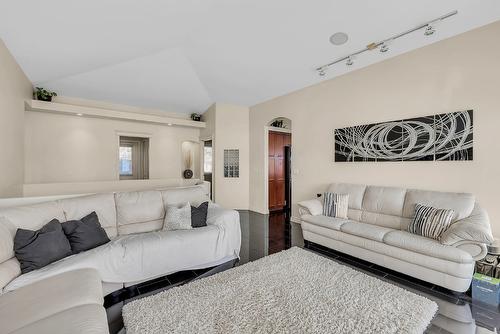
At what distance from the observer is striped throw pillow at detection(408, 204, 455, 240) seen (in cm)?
261

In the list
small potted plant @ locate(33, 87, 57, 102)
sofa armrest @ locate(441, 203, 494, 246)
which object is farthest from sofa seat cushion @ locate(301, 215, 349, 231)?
small potted plant @ locate(33, 87, 57, 102)

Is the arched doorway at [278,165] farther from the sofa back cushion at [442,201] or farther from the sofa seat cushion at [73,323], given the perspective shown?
the sofa seat cushion at [73,323]

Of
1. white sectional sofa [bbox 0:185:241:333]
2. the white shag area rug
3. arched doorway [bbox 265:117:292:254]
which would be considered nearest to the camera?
white sectional sofa [bbox 0:185:241:333]

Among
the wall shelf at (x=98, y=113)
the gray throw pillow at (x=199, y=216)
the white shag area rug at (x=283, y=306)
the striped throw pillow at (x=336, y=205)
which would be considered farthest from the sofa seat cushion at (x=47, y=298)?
the wall shelf at (x=98, y=113)

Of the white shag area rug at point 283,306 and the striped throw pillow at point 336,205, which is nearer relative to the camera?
the white shag area rug at point 283,306

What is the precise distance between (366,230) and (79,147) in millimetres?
6232

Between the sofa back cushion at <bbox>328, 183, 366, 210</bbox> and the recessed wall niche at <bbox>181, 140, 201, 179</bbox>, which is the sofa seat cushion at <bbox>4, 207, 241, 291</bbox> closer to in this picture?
the sofa back cushion at <bbox>328, 183, 366, 210</bbox>

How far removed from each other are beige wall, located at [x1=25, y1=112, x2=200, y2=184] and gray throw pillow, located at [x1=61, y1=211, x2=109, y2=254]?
361 cm

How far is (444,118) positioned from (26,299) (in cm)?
465

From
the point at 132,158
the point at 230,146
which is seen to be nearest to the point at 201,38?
the point at 230,146

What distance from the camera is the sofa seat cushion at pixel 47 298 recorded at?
4.41 ft

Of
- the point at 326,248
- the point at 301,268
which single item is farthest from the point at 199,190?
the point at 326,248

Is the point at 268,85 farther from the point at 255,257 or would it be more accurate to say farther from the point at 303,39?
the point at 255,257

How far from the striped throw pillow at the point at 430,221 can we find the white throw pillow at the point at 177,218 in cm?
283
